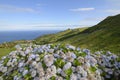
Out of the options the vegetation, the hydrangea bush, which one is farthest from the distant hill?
the hydrangea bush

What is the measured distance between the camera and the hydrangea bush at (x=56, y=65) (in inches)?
436

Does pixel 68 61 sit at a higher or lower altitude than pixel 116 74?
higher

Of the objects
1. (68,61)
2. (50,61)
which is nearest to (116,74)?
(68,61)

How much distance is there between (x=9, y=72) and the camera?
12.8m

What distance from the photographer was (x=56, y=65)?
11.5 m

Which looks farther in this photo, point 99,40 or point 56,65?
point 99,40

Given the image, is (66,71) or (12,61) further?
(12,61)

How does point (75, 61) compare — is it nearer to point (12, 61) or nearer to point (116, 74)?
point (116, 74)

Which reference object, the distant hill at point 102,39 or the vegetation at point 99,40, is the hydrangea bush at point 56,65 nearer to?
the vegetation at point 99,40

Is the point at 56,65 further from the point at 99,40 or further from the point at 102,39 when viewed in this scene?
the point at 102,39

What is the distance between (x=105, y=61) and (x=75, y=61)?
287 centimetres

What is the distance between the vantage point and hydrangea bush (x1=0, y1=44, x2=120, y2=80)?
11070mm

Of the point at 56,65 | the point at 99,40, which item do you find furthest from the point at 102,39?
the point at 56,65

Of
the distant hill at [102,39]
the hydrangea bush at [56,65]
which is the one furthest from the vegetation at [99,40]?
the hydrangea bush at [56,65]
